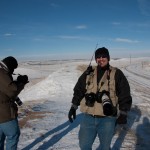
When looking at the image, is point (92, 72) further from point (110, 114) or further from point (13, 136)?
point (13, 136)

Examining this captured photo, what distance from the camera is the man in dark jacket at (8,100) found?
4828 millimetres

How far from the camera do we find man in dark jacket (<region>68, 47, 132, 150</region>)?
4586 millimetres

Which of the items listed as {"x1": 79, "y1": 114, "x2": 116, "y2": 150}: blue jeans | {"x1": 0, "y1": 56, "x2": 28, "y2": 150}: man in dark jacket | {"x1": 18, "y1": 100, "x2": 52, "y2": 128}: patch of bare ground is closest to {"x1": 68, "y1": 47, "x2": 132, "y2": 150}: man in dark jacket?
{"x1": 79, "y1": 114, "x2": 116, "y2": 150}: blue jeans

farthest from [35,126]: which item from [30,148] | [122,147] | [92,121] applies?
[92,121]

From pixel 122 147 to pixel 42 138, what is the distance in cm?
198

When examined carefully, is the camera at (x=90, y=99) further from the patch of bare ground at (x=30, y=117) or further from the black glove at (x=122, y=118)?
the patch of bare ground at (x=30, y=117)

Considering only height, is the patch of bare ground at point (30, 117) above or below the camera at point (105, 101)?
below

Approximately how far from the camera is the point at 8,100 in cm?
497

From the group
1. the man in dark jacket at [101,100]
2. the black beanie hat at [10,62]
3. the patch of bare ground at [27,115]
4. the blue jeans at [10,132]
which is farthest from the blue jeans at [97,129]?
the patch of bare ground at [27,115]

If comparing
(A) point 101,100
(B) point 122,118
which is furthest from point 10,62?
(B) point 122,118

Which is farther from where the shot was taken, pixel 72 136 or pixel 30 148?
pixel 72 136

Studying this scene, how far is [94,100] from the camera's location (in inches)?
181

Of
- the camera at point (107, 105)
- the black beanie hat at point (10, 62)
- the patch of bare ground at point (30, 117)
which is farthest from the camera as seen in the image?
the patch of bare ground at point (30, 117)

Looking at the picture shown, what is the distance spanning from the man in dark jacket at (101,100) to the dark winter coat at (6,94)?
3.74ft
